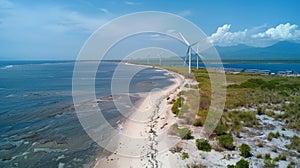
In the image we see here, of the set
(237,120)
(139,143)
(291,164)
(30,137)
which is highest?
(237,120)

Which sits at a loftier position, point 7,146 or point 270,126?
point 270,126

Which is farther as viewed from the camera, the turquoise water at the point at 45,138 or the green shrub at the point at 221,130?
the green shrub at the point at 221,130

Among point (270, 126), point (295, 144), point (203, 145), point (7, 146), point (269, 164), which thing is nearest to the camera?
point (269, 164)

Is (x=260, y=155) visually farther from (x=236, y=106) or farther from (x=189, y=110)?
(x=236, y=106)

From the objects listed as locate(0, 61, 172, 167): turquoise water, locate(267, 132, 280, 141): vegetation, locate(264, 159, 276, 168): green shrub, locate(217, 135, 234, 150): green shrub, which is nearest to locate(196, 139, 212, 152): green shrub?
locate(217, 135, 234, 150): green shrub

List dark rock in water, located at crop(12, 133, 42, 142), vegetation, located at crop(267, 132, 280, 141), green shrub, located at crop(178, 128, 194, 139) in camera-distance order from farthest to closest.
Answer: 1. dark rock in water, located at crop(12, 133, 42, 142)
2. green shrub, located at crop(178, 128, 194, 139)
3. vegetation, located at crop(267, 132, 280, 141)

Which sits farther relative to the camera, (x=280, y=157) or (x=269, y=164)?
(x=280, y=157)

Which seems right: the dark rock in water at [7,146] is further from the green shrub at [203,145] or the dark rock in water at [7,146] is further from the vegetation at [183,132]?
the green shrub at [203,145]

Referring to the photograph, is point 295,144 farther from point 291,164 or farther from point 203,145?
point 203,145

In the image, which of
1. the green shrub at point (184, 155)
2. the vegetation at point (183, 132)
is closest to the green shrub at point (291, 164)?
the green shrub at point (184, 155)

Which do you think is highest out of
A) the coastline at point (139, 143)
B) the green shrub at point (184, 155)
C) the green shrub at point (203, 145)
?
the green shrub at point (203, 145)

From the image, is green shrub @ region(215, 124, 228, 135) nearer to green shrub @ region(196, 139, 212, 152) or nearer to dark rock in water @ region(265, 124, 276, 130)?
green shrub @ region(196, 139, 212, 152)

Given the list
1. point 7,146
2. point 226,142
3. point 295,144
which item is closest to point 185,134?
point 226,142
